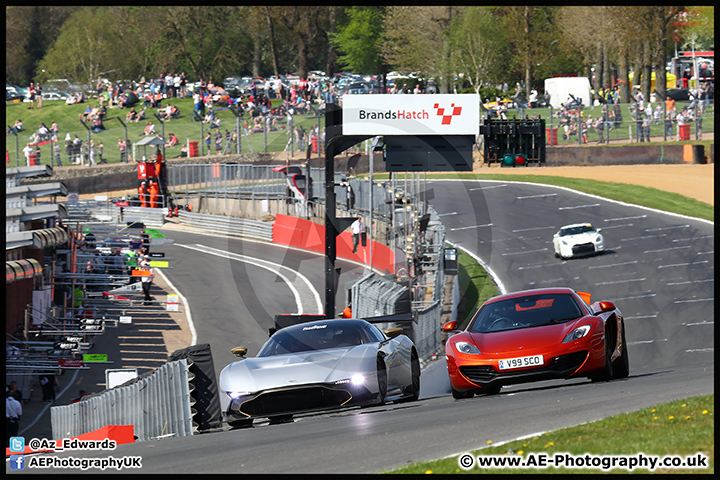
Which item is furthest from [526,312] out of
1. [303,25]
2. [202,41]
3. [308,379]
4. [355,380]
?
[202,41]

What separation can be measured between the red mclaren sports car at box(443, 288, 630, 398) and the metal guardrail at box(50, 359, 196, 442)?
3.30m

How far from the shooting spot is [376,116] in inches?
736

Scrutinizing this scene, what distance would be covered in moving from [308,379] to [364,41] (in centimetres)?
7706

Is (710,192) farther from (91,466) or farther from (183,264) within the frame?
(91,466)

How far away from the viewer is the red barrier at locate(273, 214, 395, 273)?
3416 centimetres

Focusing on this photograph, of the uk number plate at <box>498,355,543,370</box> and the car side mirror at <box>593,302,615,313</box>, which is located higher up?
the car side mirror at <box>593,302,615,313</box>

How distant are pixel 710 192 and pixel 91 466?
37231 millimetres

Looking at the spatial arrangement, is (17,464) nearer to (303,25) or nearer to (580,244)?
(580,244)

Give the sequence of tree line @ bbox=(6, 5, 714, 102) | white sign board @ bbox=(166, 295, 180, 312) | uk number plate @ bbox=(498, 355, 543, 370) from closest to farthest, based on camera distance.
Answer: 1. uk number plate @ bbox=(498, 355, 543, 370)
2. white sign board @ bbox=(166, 295, 180, 312)
3. tree line @ bbox=(6, 5, 714, 102)

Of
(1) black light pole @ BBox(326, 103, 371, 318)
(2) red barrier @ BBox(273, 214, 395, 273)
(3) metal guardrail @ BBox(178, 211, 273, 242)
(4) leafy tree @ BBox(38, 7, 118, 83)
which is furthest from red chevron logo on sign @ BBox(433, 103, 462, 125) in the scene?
(4) leafy tree @ BBox(38, 7, 118, 83)

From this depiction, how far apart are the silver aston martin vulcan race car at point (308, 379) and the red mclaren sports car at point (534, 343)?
0.96m

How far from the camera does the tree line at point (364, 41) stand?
67.4 meters

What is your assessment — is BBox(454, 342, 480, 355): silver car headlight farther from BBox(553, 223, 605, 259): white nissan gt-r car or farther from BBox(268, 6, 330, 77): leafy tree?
BBox(268, 6, 330, 77): leafy tree

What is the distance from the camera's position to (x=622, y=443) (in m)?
6.96
